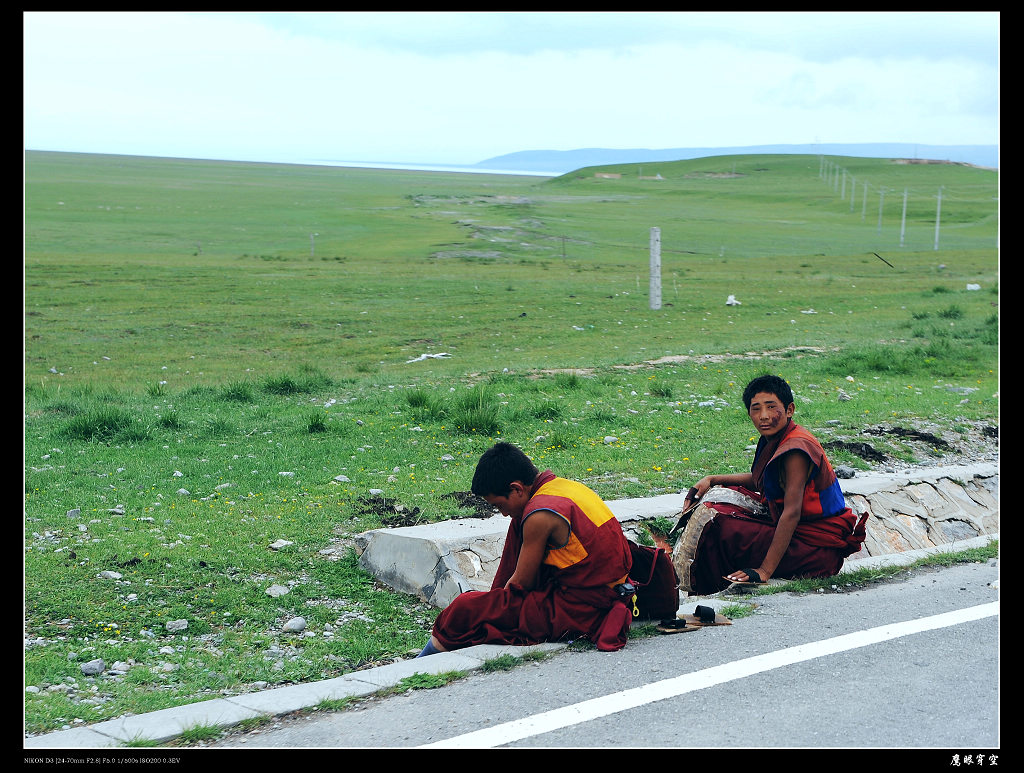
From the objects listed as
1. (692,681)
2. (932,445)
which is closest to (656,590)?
(692,681)

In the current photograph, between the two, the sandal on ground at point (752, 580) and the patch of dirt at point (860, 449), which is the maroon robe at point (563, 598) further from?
the patch of dirt at point (860, 449)

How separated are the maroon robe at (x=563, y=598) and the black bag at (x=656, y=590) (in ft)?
0.68

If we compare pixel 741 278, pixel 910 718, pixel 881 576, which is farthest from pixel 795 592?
pixel 741 278

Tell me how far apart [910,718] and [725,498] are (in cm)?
264

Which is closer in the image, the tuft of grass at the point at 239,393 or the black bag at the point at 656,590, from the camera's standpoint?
the black bag at the point at 656,590

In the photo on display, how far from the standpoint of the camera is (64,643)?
17.7 feet

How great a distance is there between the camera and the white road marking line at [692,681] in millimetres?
3912

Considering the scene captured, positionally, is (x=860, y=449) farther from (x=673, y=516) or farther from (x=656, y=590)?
→ (x=656, y=590)

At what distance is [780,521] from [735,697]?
1871mm

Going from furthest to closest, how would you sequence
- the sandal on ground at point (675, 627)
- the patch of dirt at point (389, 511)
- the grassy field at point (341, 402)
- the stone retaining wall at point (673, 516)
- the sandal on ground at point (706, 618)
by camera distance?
1. the patch of dirt at point (389, 511)
2. the stone retaining wall at point (673, 516)
3. the grassy field at point (341, 402)
4. the sandal on ground at point (706, 618)
5. the sandal on ground at point (675, 627)

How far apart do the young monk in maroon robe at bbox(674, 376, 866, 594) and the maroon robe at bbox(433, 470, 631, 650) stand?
1.25 meters

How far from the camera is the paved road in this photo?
3.88 m

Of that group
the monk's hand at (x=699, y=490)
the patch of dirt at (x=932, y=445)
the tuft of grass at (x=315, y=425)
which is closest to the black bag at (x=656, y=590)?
the monk's hand at (x=699, y=490)
